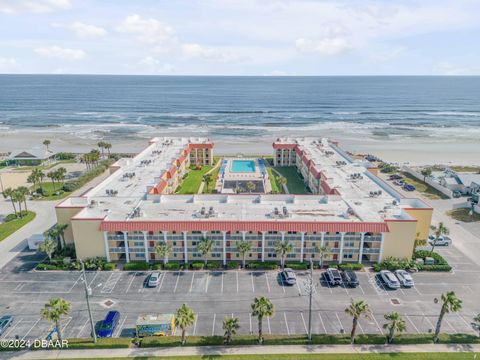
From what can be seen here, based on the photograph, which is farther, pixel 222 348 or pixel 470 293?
pixel 470 293

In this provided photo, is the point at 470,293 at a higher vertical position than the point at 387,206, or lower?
lower

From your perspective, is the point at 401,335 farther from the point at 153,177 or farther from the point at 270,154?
the point at 270,154

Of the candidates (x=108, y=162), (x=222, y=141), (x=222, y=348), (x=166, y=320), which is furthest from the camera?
(x=222, y=141)

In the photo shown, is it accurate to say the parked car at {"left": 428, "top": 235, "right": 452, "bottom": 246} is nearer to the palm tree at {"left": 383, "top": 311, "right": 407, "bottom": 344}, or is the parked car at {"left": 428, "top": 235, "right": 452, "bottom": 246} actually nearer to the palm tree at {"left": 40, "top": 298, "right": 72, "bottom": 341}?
the palm tree at {"left": 383, "top": 311, "right": 407, "bottom": 344}

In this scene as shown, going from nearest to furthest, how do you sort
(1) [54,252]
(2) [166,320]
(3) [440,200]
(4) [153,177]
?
(2) [166,320]
(1) [54,252]
(4) [153,177]
(3) [440,200]

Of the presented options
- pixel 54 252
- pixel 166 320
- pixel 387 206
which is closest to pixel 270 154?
pixel 387 206

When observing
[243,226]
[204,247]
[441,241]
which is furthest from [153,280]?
[441,241]

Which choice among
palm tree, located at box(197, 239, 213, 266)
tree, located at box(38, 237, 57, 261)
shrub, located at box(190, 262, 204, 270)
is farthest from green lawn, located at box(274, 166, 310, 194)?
tree, located at box(38, 237, 57, 261)
